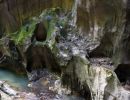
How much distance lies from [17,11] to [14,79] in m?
4.95

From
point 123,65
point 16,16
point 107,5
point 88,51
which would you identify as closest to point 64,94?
point 88,51

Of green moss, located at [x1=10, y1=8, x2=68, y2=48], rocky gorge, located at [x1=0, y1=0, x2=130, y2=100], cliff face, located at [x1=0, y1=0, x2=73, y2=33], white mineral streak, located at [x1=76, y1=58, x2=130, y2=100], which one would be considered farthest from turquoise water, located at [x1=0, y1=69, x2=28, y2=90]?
white mineral streak, located at [x1=76, y1=58, x2=130, y2=100]

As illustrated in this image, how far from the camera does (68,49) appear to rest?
40.7 feet

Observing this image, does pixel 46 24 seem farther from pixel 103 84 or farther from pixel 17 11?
pixel 103 84

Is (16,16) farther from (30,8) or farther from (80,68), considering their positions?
(80,68)

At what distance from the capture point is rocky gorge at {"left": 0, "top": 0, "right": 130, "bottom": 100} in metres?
10.2

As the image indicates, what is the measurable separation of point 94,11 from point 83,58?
1905 millimetres

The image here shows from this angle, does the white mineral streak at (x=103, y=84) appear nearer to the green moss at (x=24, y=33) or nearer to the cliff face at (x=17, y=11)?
the green moss at (x=24, y=33)

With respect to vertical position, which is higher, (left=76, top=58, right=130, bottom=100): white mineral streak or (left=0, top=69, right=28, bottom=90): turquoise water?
(left=76, top=58, right=130, bottom=100): white mineral streak

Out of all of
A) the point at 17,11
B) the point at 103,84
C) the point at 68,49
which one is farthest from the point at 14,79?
the point at 103,84

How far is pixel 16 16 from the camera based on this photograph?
17.9 metres

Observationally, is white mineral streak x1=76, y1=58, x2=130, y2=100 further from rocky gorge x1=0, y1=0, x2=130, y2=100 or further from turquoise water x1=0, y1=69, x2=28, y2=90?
turquoise water x1=0, y1=69, x2=28, y2=90

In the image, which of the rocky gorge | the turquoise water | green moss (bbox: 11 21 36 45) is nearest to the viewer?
the rocky gorge

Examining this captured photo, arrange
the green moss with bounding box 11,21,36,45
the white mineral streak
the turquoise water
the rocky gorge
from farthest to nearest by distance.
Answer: the green moss with bounding box 11,21,36,45, the turquoise water, the rocky gorge, the white mineral streak
